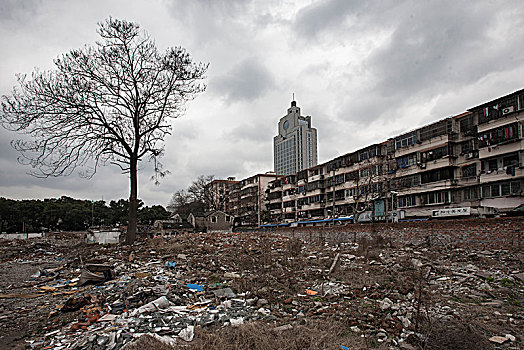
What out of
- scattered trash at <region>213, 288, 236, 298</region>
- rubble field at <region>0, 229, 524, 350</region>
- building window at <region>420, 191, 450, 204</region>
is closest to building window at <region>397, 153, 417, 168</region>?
building window at <region>420, 191, 450, 204</region>

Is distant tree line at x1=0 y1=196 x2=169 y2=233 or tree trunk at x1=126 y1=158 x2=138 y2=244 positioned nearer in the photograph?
tree trunk at x1=126 y1=158 x2=138 y2=244

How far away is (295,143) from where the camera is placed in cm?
11281

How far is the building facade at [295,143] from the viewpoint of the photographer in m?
112

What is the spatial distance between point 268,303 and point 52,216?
150ft

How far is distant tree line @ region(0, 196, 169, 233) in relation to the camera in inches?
1561

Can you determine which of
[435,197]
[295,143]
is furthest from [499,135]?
[295,143]

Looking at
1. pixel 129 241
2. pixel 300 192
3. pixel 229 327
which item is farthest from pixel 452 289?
pixel 300 192

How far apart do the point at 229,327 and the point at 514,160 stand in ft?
92.9

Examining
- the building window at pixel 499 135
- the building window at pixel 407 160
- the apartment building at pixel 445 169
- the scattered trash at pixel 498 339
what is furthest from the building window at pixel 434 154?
the scattered trash at pixel 498 339

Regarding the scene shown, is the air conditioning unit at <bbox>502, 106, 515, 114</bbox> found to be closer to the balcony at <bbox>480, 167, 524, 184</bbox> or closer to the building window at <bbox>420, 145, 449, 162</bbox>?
the balcony at <bbox>480, 167, 524, 184</bbox>

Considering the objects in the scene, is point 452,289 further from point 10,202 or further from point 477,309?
point 10,202

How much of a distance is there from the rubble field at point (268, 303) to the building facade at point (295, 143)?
102711 mm

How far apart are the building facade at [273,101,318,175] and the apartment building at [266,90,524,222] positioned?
68.4m

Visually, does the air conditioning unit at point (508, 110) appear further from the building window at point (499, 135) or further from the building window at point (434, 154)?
the building window at point (434, 154)
